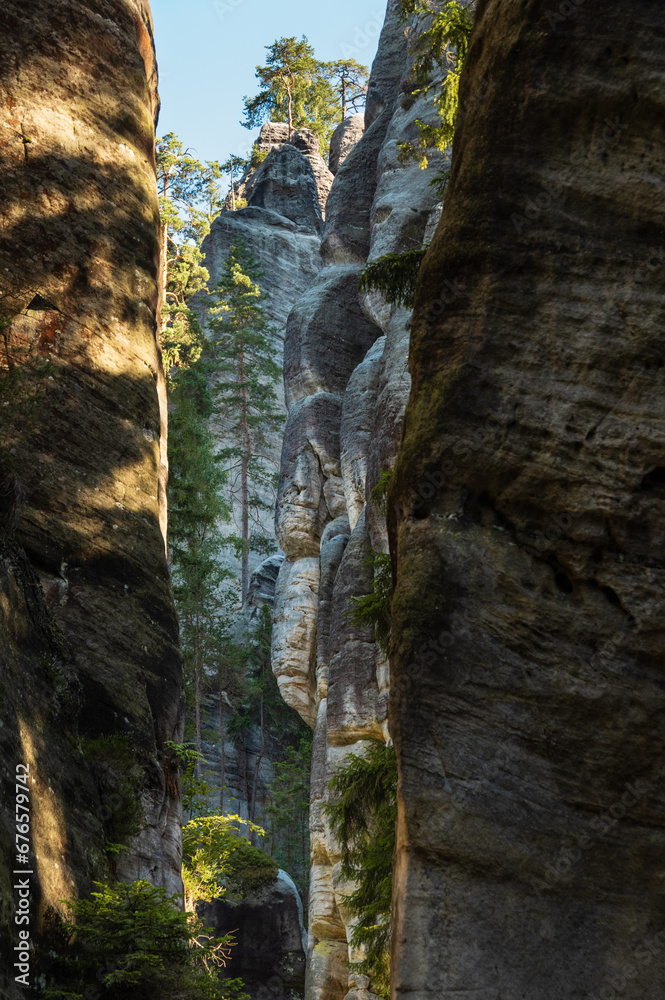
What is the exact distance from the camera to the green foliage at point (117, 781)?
25.2 feet

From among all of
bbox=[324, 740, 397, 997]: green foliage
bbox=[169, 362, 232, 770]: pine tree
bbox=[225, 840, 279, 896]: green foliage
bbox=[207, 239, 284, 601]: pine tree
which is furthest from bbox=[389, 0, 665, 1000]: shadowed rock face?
bbox=[207, 239, 284, 601]: pine tree

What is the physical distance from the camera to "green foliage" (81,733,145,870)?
7.70 m

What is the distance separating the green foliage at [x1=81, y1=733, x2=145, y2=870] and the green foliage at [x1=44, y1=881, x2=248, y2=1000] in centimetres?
136

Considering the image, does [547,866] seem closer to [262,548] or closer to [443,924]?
[443,924]

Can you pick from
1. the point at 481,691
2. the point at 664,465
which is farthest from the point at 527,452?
→ the point at 481,691

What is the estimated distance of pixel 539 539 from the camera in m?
5.92

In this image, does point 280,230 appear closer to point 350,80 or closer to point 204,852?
point 350,80

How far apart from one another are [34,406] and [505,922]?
6724 mm

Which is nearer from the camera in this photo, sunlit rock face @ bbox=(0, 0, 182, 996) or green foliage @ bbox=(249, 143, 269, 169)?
sunlit rock face @ bbox=(0, 0, 182, 996)

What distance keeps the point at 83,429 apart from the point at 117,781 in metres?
3.75

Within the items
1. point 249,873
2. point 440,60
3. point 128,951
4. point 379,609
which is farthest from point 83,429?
point 249,873

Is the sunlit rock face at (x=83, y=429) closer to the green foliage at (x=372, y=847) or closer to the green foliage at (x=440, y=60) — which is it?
the green foliage at (x=372, y=847)

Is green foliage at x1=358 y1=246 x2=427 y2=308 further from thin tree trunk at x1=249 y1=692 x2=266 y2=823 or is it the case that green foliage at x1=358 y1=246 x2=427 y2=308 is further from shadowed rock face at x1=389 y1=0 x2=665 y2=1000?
thin tree trunk at x1=249 y1=692 x2=266 y2=823

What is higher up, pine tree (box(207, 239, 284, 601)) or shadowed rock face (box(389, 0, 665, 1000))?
pine tree (box(207, 239, 284, 601))
